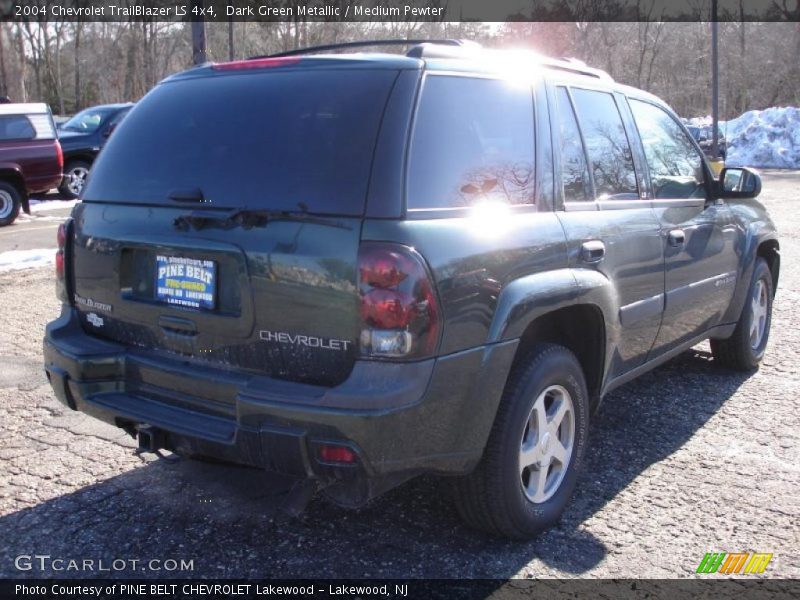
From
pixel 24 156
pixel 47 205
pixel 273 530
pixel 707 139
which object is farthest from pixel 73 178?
pixel 707 139

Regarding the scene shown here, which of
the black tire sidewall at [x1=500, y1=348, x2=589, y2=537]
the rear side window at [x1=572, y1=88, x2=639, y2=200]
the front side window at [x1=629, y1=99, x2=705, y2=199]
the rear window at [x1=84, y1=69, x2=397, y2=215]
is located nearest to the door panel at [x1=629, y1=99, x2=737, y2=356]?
the front side window at [x1=629, y1=99, x2=705, y2=199]

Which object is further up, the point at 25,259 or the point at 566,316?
the point at 566,316

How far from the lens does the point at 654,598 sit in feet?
9.46

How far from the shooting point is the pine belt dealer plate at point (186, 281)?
2.88m

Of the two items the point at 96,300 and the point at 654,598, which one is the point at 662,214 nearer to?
the point at 654,598

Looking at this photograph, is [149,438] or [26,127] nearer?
[149,438]

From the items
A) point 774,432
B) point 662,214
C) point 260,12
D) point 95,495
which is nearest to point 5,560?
point 95,495

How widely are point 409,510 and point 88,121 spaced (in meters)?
16.6

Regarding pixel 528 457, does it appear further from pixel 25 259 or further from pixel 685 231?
pixel 25 259

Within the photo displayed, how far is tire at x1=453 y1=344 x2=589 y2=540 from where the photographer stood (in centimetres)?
303

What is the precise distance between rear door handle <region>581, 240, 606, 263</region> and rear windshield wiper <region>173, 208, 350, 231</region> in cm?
125

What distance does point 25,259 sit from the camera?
9742 millimetres

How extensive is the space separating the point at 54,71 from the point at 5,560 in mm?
52813

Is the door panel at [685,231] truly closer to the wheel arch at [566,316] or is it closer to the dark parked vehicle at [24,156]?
the wheel arch at [566,316]
